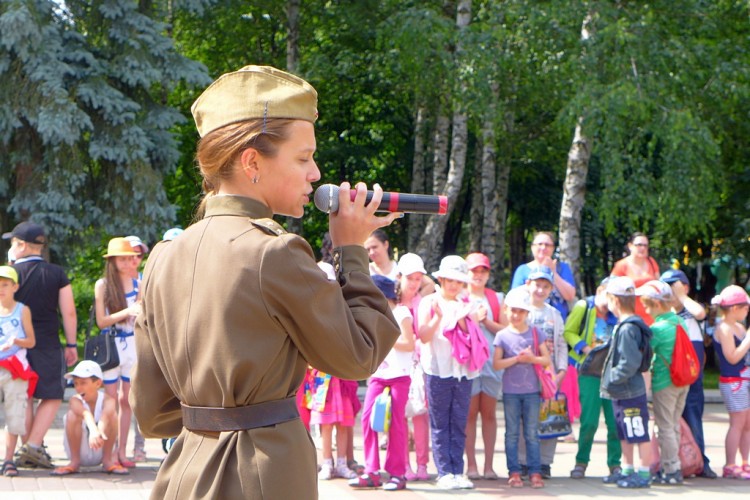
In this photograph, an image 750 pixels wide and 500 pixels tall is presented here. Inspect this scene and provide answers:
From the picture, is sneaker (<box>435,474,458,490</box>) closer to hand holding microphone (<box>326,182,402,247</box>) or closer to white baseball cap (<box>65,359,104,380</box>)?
white baseball cap (<box>65,359,104,380</box>)

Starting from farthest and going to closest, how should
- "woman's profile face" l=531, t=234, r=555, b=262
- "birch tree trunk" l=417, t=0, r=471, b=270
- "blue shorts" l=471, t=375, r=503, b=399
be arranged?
"birch tree trunk" l=417, t=0, r=471, b=270 → "woman's profile face" l=531, t=234, r=555, b=262 → "blue shorts" l=471, t=375, r=503, b=399

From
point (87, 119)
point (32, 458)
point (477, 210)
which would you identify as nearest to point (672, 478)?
point (32, 458)

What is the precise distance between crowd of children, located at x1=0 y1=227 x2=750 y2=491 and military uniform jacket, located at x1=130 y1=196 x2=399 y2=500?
18.6 feet

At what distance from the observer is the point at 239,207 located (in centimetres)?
281

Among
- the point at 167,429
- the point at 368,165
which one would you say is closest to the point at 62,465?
the point at 167,429

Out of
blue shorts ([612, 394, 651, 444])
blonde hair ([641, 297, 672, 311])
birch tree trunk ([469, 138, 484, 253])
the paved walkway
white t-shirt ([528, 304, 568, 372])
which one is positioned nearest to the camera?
the paved walkway

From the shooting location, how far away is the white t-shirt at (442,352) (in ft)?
28.7

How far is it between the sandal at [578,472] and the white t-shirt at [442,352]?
127cm

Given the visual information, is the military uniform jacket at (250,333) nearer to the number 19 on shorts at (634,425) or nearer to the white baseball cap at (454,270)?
the white baseball cap at (454,270)

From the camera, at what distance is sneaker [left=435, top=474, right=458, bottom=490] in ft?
28.1

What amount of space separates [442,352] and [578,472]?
1.59 metres

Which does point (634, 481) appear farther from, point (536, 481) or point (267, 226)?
point (267, 226)

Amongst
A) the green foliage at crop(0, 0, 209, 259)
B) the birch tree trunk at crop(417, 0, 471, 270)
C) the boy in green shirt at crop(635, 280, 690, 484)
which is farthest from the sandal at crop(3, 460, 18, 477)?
the birch tree trunk at crop(417, 0, 471, 270)

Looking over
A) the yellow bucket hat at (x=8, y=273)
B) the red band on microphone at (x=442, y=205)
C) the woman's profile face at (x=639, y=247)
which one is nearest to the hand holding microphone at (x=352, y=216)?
the red band on microphone at (x=442, y=205)
